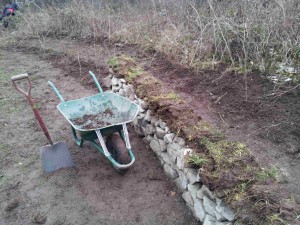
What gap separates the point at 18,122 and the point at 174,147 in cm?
288

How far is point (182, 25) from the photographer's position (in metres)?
6.00

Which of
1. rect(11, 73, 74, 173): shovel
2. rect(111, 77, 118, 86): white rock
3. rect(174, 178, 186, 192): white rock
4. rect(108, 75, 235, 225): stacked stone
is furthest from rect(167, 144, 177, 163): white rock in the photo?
rect(111, 77, 118, 86): white rock

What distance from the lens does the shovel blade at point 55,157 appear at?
138 inches

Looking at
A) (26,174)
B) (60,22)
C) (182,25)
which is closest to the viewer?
(26,174)

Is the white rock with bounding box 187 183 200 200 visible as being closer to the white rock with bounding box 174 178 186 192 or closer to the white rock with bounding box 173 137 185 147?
the white rock with bounding box 174 178 186 192

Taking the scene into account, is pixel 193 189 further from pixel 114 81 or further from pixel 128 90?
pixel 114 81

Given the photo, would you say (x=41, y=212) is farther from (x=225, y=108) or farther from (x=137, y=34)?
(x=137, y=34)

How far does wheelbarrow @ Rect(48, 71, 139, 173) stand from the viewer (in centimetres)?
334

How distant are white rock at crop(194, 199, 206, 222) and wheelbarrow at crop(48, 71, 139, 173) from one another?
36.7 inches

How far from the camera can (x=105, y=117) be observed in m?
3.77

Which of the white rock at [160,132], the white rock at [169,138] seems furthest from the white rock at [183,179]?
the white rock at [160,132]

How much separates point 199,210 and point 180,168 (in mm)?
490

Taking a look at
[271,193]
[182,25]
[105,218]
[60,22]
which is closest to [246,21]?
[182,25]

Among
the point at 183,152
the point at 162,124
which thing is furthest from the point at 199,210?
the point at 162,124
